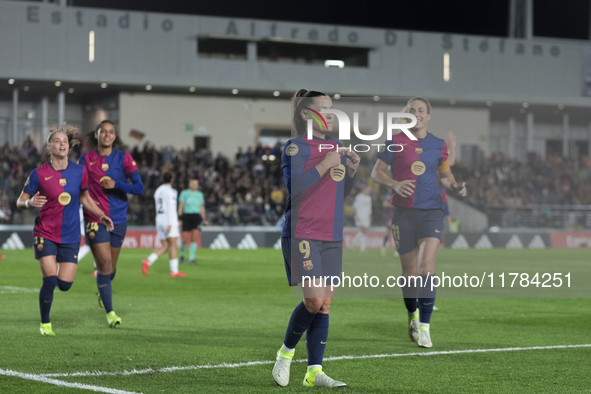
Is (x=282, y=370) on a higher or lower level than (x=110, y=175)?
lower

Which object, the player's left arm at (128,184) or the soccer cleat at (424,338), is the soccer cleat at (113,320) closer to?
the player's left arm at (128,184)

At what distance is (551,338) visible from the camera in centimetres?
873

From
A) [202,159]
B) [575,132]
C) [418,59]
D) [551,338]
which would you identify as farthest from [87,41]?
[551,338]

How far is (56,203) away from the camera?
8523 millimetres

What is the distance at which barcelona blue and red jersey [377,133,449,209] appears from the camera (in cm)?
815

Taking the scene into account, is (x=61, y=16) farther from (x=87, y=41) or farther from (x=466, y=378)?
(x=466, y=378)

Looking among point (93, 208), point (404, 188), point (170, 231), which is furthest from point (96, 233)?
point (170, 231)

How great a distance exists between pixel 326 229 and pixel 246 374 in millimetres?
1388

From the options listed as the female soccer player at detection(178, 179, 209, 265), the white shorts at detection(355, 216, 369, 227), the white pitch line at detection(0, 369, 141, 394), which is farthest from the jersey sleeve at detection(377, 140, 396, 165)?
the white shorts at detection(355, 216, 369, 227)

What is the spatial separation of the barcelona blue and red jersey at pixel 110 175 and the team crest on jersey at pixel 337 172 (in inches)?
156

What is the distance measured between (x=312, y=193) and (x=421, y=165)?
2373 millimetres

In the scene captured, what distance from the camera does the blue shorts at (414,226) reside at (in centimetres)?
816

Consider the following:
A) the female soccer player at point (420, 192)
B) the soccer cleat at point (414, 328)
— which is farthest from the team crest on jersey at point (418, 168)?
the soccer cleat at point (414, 328)

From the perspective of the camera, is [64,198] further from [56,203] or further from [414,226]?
[414,226]
